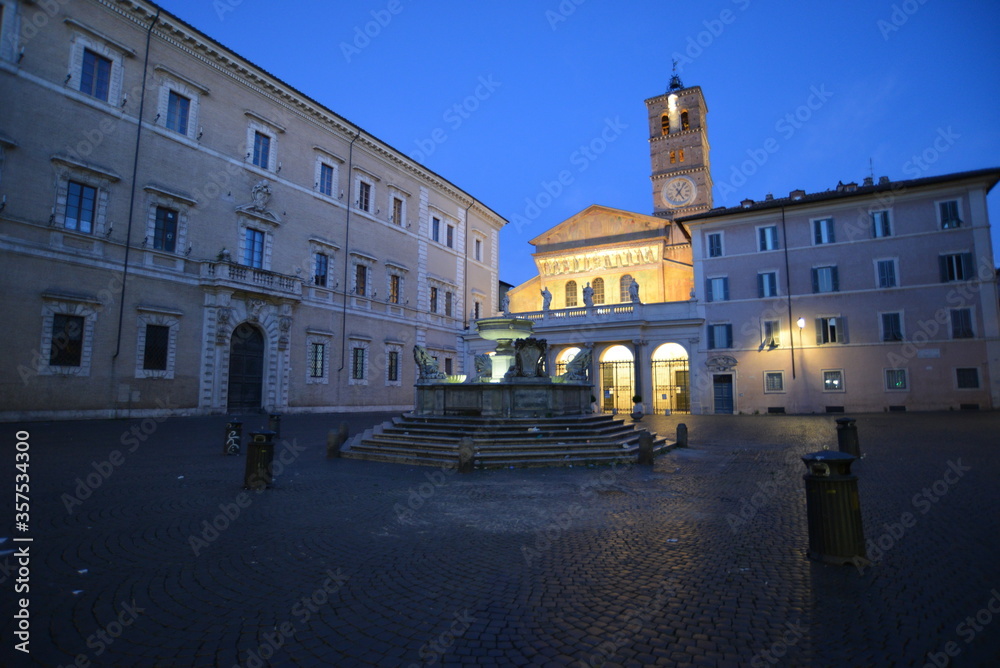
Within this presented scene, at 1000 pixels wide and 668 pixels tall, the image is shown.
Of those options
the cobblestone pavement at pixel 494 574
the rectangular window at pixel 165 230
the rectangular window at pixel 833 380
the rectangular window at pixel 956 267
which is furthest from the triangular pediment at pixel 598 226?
the cobblestone pavement at pixel 494 574

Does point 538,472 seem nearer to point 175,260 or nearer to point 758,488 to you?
point 758,488

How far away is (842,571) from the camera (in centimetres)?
440

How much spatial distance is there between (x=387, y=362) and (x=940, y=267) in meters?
31.7

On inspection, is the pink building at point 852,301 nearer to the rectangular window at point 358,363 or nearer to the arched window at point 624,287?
the arched window at point 624,287

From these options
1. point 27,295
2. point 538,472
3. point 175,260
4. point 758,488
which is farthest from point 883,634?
point 175,260

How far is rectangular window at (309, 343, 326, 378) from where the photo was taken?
27516 mm

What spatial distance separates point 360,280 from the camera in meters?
31.1

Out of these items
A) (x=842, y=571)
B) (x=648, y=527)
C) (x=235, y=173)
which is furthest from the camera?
(x=235, y=173)

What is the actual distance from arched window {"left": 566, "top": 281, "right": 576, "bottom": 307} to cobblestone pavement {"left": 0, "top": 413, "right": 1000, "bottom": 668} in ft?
111

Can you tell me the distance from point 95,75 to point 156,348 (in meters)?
10.8

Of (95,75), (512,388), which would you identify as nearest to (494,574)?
(512,388)

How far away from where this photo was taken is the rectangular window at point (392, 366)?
32.3 meters

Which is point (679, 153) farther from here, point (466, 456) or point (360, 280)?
point (466, 456)
